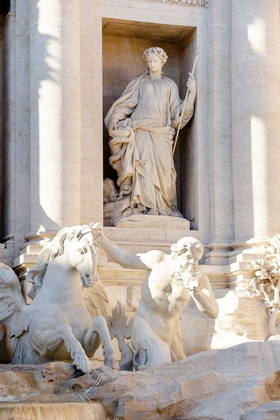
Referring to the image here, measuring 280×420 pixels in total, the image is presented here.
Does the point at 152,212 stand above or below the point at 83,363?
above

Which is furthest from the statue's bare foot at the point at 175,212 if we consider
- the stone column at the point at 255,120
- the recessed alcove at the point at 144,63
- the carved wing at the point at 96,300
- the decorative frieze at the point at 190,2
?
the carved wing at the point at 96,300

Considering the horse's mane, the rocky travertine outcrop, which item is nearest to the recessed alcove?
the horse's mane

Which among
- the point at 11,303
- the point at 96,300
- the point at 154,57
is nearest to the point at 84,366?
the point at 11,303

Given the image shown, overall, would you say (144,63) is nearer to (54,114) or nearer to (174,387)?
(54,114)

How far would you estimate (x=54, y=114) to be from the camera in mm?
15562

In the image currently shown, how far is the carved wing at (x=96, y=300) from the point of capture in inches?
515

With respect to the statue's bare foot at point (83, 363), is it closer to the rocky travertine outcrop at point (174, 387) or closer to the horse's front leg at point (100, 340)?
the rocky travertine outcrop at point (174, 387)

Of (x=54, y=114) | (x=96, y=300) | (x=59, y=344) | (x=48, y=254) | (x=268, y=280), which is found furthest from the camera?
(x=268, y=280)

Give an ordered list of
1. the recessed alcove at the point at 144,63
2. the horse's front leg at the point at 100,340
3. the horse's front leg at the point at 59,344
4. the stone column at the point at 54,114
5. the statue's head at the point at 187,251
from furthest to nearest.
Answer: the recessed alcove at the point at 144,63
the stone column at the point at 54,114
the statue's head at the point at 187,251
the horse's front leg at the point at 100,340
the horse's front leg at the point at 59,344

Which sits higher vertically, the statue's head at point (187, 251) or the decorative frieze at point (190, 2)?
the decorative frieze at point (190, 2)

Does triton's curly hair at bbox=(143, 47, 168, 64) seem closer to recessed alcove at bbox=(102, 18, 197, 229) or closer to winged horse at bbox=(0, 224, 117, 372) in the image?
recessed alcove at bbox=(102, 18, 197, 229)

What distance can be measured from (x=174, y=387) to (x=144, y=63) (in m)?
8.18

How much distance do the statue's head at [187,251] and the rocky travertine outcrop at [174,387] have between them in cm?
113

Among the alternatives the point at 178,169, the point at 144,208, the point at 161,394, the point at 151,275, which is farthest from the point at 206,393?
the point at 178,169
